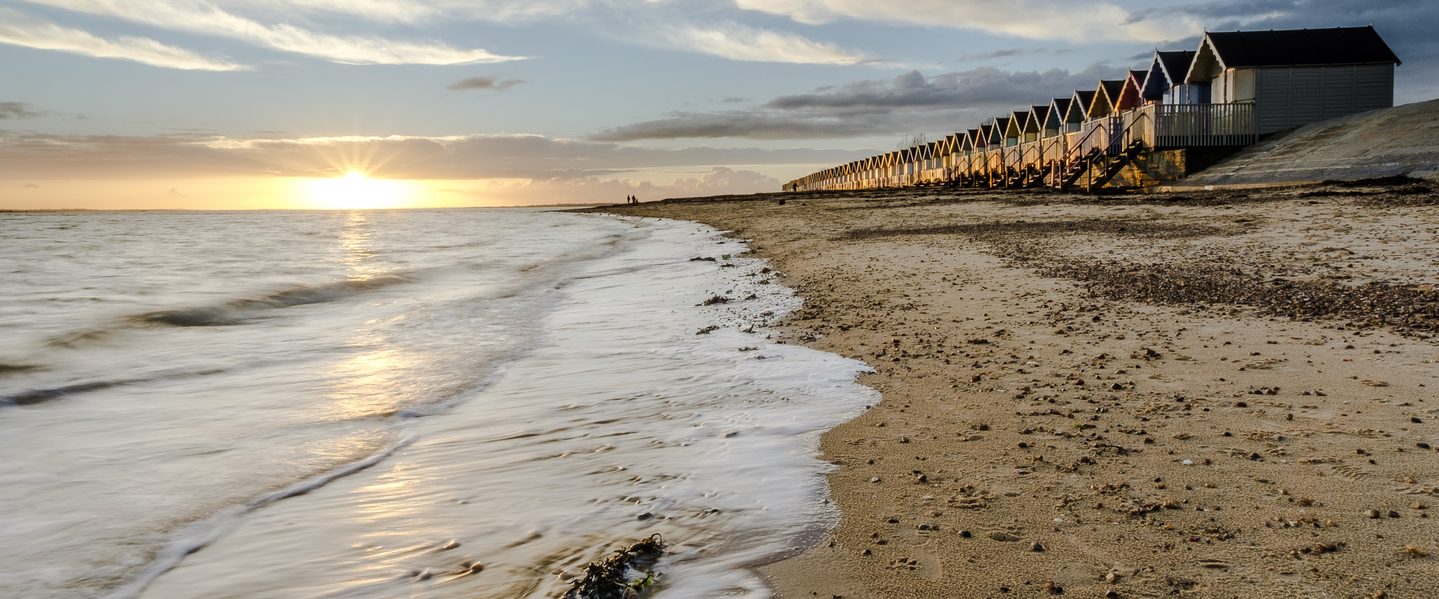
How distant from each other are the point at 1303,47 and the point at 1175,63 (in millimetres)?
5612

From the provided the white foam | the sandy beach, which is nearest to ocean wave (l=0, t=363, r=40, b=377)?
the white foam

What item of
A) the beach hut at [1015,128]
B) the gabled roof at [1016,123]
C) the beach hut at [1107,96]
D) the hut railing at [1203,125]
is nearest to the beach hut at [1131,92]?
the beach hut at [1107,96]

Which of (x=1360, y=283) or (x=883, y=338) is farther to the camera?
(x=1360, y=283)

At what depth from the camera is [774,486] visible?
4062 millimetres

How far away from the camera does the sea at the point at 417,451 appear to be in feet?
11.4

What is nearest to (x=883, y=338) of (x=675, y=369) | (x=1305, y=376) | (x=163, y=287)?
(x=675, y=369)

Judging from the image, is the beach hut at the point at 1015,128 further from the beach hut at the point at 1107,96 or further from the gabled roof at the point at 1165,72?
the gabled roof at the point at 1165,72

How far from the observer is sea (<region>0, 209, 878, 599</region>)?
137 inches

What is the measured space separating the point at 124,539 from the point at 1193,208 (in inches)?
773

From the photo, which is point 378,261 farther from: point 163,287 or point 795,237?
point 795,237

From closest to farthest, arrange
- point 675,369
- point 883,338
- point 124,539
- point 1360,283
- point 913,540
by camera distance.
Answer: point 913,540 → point 124,539 → point 675,369 → point 883,338 → point 1360,283

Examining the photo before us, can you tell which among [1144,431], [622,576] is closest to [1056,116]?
[1144,431]

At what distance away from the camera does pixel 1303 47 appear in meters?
32.1

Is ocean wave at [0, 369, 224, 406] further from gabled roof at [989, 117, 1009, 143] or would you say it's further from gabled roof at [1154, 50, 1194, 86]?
gabled roof at [989, 117, 1009, 143]
